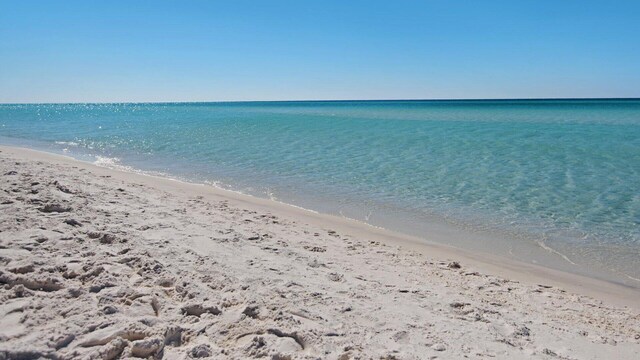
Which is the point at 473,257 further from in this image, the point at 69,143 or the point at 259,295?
the point at 69,143

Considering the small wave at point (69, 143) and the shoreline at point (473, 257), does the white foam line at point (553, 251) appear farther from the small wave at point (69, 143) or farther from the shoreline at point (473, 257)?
the small wave at point (69, 143)

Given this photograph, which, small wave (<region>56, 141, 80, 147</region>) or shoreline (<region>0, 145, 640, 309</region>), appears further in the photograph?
small wave (<region>56, 141, 80, 147</region>)

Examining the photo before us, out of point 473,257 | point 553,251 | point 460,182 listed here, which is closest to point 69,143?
point 460,182

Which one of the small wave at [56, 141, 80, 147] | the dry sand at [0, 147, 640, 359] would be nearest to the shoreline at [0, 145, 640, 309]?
the dry sand at [0, 147, 640, 359]

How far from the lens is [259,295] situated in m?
3.77

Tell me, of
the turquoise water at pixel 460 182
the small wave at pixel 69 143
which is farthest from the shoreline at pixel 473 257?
the small wave at pixel 69 143

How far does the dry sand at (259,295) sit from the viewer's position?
302cm

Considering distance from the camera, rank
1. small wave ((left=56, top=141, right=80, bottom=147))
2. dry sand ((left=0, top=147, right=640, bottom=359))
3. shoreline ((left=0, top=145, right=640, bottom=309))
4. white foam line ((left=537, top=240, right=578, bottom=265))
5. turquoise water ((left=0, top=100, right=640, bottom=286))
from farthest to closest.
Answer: small wave ((left=56, top=141, right=80, bottom=147)) → turquoise water ((left=0, top=100, right=640, bottom=286)) → white foam line ((left=537, top=240, right=578, bottom=265)) → shoreline ((left=0, top=145, right=640, bottom=309)) → dry sand ((left=0, top=147, right=640, bottom=359))

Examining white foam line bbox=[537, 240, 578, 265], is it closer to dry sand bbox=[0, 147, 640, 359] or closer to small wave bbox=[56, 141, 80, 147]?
dry sand bbox=[0, 147, 640, 359]

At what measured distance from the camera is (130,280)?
3.82 metres

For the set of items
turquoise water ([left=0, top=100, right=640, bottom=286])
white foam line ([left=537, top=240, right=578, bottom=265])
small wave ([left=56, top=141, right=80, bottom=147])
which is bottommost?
white foam line ([left=537, top=240, right=578, bottom=265])

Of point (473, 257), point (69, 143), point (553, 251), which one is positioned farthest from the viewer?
point (69, 143)

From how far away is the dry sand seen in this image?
302 centimetres

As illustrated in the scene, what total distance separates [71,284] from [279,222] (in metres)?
3.72
